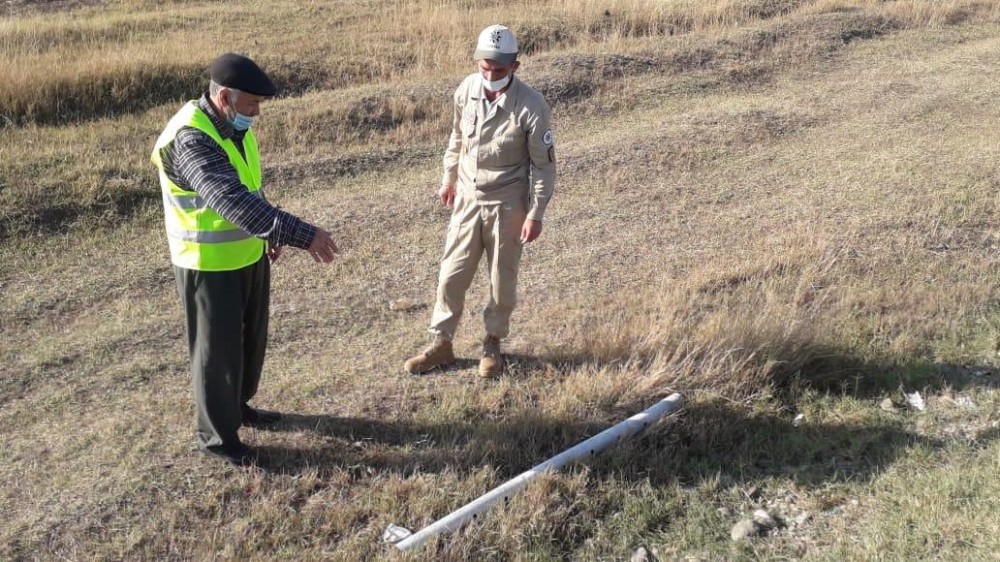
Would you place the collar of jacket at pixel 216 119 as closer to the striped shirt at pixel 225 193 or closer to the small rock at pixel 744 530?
the striped shirt at pixel 225 193

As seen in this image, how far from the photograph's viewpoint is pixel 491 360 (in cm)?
505

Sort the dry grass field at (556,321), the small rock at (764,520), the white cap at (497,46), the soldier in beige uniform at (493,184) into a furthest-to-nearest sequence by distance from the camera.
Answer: the soldier in beige uniform at (493,184), the white cap at (497,46), the small rock at (764,520), the dry grass field at (556,321)

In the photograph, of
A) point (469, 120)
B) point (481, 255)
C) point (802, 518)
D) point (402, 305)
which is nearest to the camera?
point (802, 518)

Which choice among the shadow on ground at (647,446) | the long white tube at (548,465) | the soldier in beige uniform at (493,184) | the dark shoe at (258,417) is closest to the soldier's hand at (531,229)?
the soldier in beige uniform at (493,184)

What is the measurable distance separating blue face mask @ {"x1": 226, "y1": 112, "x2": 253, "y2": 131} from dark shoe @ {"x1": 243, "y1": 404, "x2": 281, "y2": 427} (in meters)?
1.44

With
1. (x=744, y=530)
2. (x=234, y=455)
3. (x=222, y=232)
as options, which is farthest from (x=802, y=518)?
(x=222, y=232)

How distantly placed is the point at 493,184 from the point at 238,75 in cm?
153

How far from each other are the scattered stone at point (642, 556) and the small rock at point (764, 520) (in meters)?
0.55

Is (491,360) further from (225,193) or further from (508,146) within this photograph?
(225,193)

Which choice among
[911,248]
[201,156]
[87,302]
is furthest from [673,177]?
[201,156]

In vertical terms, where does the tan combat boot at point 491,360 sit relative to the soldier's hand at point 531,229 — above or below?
below

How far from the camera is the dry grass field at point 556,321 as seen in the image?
3.98m

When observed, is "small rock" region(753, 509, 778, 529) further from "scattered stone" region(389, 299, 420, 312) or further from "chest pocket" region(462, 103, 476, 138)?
"scattered stone" region(389, 299, 420, 312)

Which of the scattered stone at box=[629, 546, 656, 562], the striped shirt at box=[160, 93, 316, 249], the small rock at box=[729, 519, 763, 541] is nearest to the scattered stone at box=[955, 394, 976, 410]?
the small rock at box=[729, 519, 763, 541]
